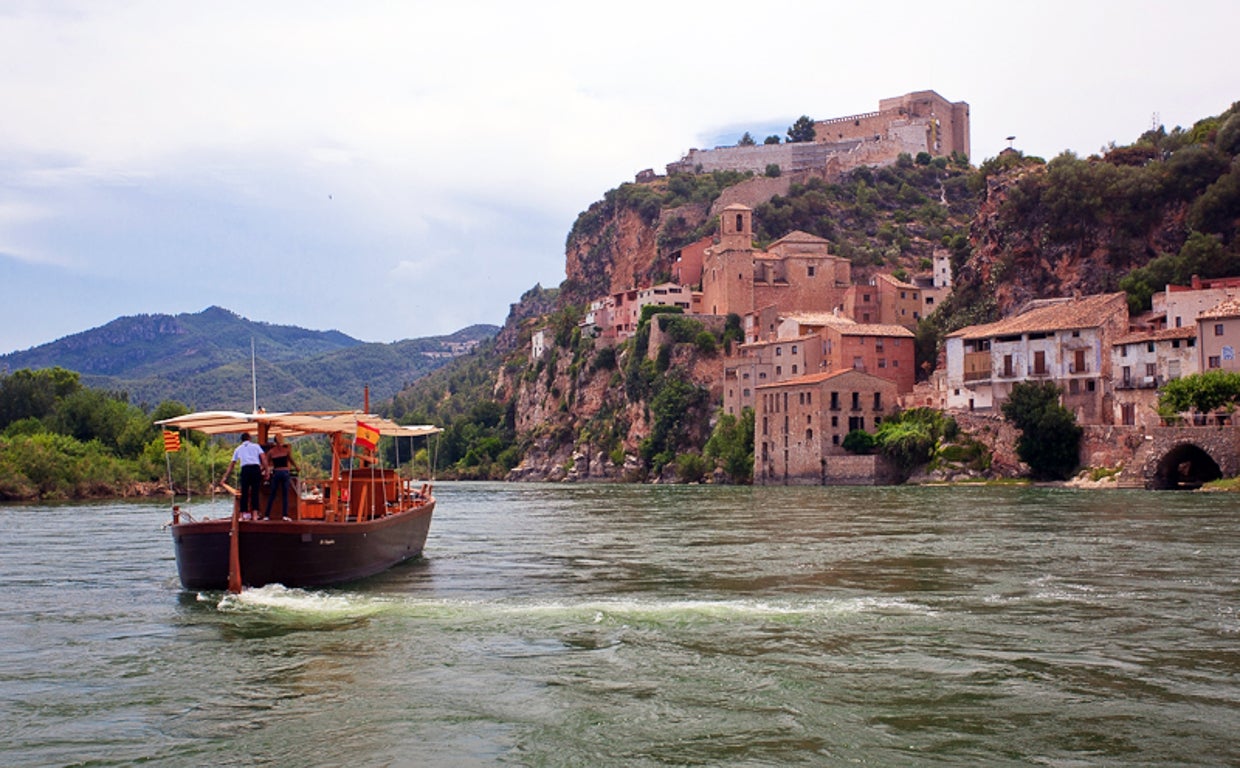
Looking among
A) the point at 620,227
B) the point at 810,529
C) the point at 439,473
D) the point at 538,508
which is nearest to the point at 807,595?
the point at 810,529

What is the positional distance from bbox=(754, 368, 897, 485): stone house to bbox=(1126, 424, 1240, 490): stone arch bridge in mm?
18796

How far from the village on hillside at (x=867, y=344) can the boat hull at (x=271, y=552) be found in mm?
41981

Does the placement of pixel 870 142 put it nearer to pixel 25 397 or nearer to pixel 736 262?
pixel 736 262

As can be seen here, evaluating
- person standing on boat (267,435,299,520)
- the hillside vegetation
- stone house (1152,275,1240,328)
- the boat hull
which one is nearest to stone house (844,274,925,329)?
the hillside vegetation

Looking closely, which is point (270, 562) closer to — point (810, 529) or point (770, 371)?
point (810, 529)

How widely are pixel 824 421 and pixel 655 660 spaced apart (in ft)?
185

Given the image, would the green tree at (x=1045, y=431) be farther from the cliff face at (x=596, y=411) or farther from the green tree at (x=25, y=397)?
the green tree at (x=25, y=397)

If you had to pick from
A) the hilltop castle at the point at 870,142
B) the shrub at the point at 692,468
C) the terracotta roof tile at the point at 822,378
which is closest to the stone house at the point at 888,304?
the shrub at the point at 692,468

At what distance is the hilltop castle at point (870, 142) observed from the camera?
130375 mm

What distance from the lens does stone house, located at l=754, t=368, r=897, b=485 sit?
225ft

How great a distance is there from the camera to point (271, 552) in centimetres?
1939

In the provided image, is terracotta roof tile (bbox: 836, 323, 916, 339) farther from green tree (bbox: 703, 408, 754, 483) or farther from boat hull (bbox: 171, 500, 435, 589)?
boat hull (bbox: 171, 500, 435, 589)

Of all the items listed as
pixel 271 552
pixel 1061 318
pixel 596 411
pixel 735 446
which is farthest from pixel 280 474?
pixel 596 411

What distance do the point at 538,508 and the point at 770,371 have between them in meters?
34.6
